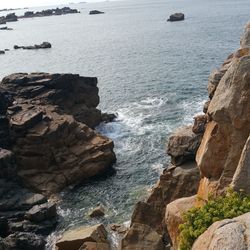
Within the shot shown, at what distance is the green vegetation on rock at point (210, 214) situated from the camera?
18938mm

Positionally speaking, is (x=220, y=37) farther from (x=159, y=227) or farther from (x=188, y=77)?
(x=159, y=227)

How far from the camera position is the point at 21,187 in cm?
4934

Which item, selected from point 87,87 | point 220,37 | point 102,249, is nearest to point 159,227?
point 102,249

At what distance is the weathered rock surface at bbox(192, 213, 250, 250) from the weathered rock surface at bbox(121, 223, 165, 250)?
16.5 meters

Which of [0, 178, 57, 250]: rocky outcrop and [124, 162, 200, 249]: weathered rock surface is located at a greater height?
[124, 162, 200, 249]: weathered rock surface

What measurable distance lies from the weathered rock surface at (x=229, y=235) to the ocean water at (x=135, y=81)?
90.4 feet

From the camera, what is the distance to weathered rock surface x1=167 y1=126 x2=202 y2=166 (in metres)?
36.9

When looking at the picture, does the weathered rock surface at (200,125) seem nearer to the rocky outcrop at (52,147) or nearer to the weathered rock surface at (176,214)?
the weathered rock surface at (176,214)

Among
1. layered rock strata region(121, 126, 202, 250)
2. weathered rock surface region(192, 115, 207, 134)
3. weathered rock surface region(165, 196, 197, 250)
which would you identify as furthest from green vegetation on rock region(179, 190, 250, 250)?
weathered rock surface region(192, 115, 207, 134)

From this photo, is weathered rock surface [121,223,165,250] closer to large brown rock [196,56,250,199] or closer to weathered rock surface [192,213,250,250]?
large brown rock [196,56,250,199]

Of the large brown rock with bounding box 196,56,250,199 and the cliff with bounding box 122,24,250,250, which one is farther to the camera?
the large brown rock with bounding box 196,56,250,199

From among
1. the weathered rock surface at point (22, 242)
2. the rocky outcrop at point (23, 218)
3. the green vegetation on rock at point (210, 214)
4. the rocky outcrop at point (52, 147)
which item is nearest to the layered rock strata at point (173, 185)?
the weathered rock surface at point (22, 242)

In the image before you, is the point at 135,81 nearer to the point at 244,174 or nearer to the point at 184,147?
the point at 184,147

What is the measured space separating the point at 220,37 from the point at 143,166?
93537 mm
